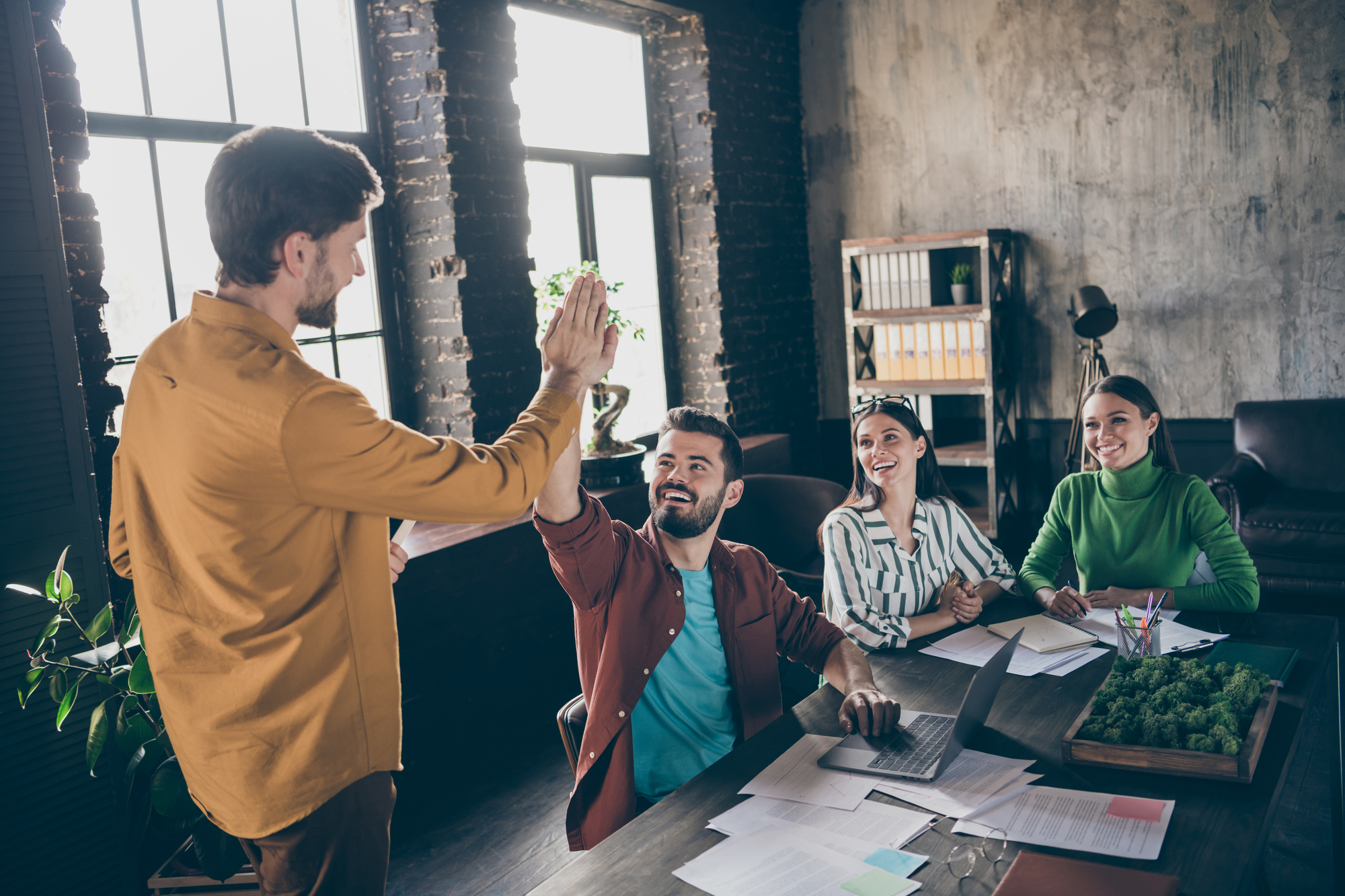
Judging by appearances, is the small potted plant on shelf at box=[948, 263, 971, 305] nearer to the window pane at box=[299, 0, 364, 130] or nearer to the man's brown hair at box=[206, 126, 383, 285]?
the window pane at box=[299, 0, 364, 130]

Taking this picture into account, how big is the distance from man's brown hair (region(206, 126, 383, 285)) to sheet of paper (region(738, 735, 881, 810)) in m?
1.07

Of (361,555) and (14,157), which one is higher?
(14,157)

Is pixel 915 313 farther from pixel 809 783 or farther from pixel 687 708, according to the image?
pixel 809 783

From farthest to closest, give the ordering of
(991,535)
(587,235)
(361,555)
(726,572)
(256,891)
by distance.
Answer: (991,535), (587,235), (256,891), (726,572), (361,555)

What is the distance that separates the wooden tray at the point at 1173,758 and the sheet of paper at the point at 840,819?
0.31m

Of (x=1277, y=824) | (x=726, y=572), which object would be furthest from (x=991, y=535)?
(x=726, y=572)

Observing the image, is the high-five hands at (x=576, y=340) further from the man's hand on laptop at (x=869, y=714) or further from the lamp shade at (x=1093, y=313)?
the lamp shade at (x=1093, y=313)

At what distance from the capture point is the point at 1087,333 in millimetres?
4832

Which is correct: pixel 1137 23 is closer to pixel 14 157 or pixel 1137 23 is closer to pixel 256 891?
pixel 14 157

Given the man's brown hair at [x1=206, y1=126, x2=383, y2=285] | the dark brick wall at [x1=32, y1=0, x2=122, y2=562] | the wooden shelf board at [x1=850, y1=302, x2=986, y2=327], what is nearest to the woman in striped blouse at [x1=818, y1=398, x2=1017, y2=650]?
the man's brown hair at [x1=206, y1=126, x2=383, y2=285]

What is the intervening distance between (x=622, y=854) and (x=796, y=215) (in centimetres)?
501

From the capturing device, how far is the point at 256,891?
7.23ft

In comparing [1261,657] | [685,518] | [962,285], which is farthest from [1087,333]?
[685,518]

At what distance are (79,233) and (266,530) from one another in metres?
1.78
